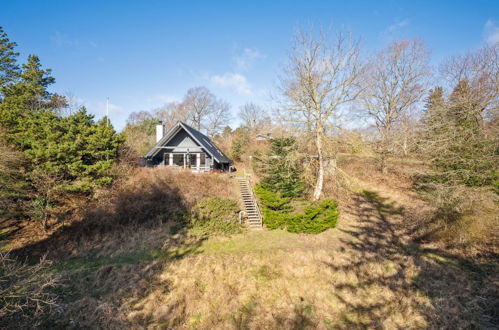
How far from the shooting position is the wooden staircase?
49.3ft

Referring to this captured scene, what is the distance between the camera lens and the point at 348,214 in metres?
16.2

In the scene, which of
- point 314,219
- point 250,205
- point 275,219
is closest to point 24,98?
point 250,205

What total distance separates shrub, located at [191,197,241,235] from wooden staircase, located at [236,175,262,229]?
1.33 metres

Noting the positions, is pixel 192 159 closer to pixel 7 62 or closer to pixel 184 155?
pixel 184 155

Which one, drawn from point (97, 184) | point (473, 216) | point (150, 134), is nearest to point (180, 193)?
point (97, 184)

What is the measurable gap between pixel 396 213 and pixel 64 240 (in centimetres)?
2178

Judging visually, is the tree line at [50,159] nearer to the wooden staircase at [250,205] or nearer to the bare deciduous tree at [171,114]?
the wooden staircase at [250,205]

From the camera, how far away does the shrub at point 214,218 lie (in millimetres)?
13398

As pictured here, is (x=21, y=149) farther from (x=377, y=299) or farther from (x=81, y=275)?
(x=377, y=299)

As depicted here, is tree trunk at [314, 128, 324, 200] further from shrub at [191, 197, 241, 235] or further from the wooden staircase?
shrub at [191, 197, 241, 235]

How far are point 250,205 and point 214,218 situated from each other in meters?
3.96

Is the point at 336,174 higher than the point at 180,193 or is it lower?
higher

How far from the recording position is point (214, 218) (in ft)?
44.9

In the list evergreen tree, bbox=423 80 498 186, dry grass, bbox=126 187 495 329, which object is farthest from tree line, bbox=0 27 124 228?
evergreen tree, bbox=423 80 498 186
